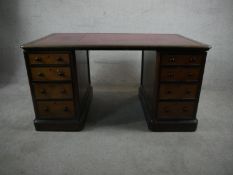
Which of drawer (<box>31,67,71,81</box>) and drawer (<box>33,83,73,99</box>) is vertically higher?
drawer (<box>31,67,71,81</box>)

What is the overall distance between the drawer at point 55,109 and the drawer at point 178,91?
2.73 ft

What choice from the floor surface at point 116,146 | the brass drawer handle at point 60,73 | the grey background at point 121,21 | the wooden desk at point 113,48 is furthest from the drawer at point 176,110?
the grey background at point 121,21

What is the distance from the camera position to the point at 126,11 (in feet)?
8.14

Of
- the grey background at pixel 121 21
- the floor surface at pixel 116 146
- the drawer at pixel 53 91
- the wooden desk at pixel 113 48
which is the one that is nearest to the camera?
the floor surface at pixel 116 146

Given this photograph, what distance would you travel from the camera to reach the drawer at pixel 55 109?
174cm

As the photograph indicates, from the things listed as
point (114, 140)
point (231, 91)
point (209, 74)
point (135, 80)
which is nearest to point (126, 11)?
point (135, 80)

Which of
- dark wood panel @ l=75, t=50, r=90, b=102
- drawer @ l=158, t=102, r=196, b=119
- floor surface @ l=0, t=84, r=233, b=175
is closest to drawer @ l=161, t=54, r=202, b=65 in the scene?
drawer @ l=158, t=102, r=196, b=119

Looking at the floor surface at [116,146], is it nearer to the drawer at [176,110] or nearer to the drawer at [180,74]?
the drawer at [176,110]

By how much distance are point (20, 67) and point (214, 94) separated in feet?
9.17

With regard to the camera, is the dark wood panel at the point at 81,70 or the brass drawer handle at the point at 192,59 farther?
the dark wood panel at the point at 81,70

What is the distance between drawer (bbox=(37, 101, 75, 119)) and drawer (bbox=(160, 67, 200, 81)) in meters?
0.87

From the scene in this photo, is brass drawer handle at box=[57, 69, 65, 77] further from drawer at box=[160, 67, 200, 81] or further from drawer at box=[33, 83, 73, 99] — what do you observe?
drawer at box=[160, 67, 200, 81]

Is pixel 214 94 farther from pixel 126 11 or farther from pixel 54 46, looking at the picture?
pixel 54 46

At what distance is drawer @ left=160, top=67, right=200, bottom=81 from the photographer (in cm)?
163
